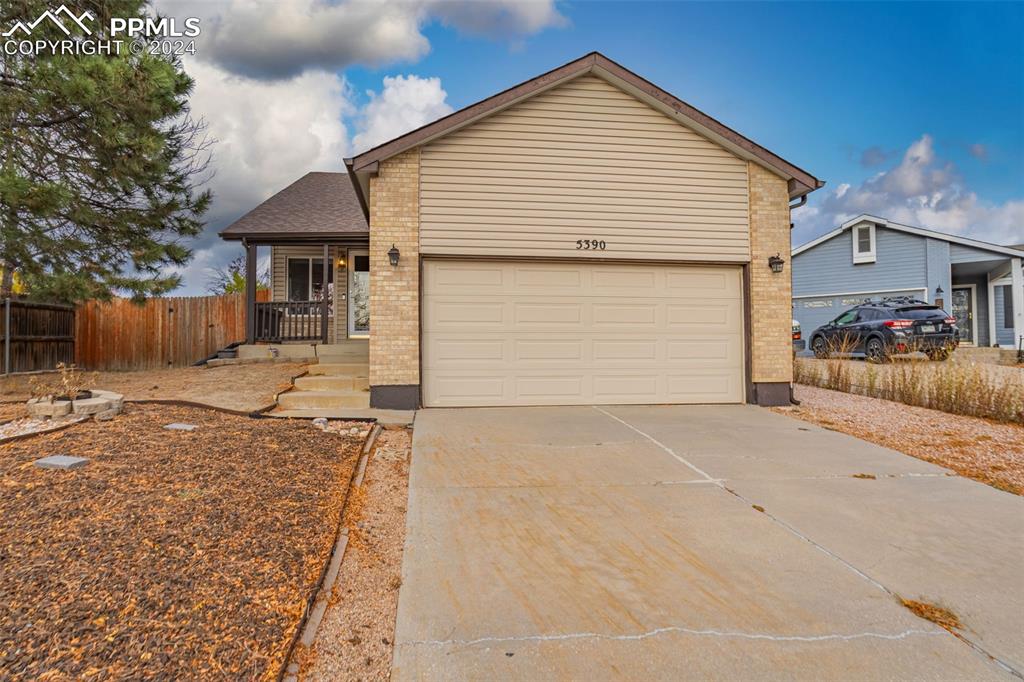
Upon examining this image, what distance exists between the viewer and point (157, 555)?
2.53m

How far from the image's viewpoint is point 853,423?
6852 mm

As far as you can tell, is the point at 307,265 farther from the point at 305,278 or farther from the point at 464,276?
the point at 464,276

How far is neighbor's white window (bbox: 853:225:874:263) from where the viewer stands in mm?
19406

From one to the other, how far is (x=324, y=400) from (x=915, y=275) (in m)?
20.6

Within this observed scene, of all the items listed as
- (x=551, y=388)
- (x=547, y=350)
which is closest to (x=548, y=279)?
(x=547, y=350)

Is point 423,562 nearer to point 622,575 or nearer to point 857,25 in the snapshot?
point 622,575

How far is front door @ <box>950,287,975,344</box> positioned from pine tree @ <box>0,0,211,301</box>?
2473 centimetres

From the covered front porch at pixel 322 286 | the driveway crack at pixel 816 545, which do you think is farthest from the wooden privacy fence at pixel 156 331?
the driveway crack at pixel 816 545

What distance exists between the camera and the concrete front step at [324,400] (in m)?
7.07

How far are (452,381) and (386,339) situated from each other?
1119mm

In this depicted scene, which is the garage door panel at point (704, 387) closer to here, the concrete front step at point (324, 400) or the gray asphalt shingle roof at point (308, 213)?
the concrete front step at point (324, 400)

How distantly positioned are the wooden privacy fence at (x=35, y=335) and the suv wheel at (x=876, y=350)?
17.7m

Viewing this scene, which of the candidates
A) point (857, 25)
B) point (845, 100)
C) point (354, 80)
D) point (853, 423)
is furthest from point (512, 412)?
point (845, 100)

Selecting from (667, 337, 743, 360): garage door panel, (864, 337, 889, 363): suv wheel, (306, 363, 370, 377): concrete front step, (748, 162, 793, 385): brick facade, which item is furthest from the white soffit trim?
(306, 363, 370, 377): concrete front step
